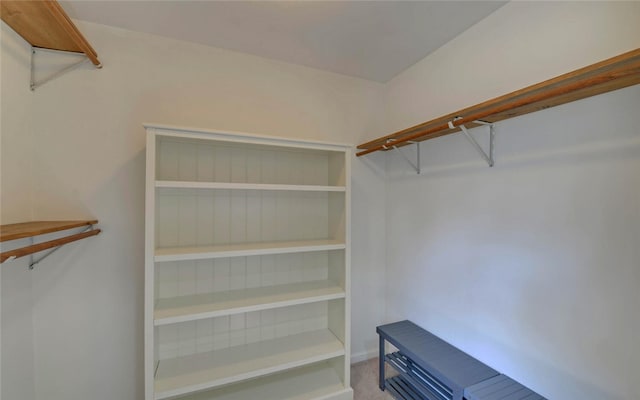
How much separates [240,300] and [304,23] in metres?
1.78

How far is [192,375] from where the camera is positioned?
59.7 inches

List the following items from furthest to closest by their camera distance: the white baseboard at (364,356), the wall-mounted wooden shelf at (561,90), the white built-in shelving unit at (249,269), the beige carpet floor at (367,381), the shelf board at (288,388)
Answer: the white baseboard at (364,356) → the beige carpet floor at (367,381) → the shelf board at (288,388) → the white built-in shelving unit at (249,269) → the wall-mounted wooden shelf at (561,90)

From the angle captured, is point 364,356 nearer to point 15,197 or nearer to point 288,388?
point 288,388

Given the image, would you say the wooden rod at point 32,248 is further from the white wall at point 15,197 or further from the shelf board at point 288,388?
the shelf board at point 288,388

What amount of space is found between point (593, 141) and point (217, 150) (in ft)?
6.63

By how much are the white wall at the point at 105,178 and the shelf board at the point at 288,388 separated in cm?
54

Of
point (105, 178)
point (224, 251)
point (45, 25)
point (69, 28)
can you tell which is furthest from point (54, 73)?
point (224, 251)

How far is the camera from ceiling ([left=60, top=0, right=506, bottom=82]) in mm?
1455

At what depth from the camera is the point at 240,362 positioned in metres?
1.65

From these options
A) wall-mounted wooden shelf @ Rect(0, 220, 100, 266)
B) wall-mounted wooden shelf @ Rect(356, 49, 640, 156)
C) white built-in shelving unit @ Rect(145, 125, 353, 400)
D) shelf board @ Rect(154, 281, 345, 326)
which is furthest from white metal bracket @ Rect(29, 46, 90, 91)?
wall-mounted wooden shelf @ Rect(356, 49, 640, 156)

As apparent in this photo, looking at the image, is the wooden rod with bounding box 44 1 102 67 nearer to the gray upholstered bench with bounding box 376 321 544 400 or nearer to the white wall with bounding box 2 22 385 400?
the white wall with bounding box 2 22 385 400

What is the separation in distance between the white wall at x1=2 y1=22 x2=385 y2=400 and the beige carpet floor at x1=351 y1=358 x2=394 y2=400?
1446 millimetres

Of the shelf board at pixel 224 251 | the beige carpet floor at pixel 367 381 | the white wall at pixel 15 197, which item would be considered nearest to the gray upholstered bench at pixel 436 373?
the beige carpet floor at pixel 367 381

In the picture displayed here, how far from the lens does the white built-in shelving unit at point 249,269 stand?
156 centimetres
